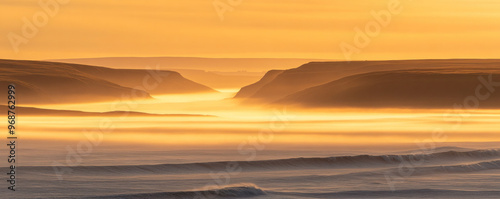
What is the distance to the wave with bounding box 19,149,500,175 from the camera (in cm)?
1830

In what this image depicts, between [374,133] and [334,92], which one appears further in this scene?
[334,92]

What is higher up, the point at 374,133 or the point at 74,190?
the point at 374,133

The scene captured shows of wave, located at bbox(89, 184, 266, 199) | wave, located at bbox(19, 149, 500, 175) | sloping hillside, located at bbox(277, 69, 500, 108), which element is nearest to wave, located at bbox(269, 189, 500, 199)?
wave, located at bbox(89, 184, 266, 199)

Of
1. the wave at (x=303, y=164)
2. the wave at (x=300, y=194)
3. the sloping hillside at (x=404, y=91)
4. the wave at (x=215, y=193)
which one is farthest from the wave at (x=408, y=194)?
the sloping hillside at (x=404, y=91)

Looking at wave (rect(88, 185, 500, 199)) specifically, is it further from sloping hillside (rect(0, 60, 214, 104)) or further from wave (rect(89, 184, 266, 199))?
sloping hillside (rect(0, 60, 214, 104))

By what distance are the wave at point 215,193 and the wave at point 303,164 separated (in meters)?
2.62

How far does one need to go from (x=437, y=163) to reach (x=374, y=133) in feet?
29.8

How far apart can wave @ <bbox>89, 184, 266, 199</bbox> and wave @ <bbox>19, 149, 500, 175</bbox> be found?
103 inches

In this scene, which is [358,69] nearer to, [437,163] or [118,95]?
[118,95]

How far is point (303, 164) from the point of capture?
20312 mm

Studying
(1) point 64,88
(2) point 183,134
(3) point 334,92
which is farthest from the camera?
(1) point 64,88

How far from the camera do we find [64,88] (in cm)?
10038

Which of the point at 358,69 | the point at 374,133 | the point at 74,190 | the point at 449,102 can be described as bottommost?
the point at 74,190

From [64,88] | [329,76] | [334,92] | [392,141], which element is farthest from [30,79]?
[392,141]
